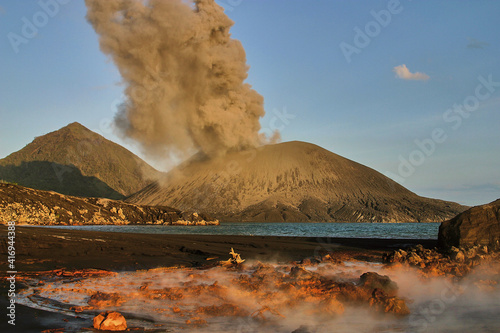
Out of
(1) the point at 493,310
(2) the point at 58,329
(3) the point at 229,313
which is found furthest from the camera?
(1) the point at 493,310

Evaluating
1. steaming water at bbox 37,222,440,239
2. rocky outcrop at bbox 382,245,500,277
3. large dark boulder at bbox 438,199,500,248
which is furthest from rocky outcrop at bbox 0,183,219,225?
large dark boulder at bbox 438,199,500,248

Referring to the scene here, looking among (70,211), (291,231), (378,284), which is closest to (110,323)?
(378,284)

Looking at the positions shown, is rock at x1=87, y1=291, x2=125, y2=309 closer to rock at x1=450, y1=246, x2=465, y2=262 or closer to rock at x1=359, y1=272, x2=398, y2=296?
rock at x1=359, y1=272, x2=398, y2=296

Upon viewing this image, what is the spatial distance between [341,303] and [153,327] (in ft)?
12.6

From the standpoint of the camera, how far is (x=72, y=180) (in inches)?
7869

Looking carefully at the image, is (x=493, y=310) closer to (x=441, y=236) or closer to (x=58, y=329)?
(x=58, y=329)

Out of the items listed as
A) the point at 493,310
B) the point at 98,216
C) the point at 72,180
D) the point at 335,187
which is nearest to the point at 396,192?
the point at 335,187

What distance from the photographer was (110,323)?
6227 millimetres

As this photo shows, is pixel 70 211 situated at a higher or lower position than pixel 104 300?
higher

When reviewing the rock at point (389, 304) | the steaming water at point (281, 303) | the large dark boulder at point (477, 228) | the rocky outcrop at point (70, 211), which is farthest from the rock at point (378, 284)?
the rocky outcrop at point (70, 211)

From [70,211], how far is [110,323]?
61.4 metres

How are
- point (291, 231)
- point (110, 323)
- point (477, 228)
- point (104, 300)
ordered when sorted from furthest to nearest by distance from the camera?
point (291, 231)
point (477, 228)
point (104, 300)
point (110, 323)

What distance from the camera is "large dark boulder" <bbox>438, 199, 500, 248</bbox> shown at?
1596 cm

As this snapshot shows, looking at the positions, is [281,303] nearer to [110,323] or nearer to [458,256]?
[110,323]
